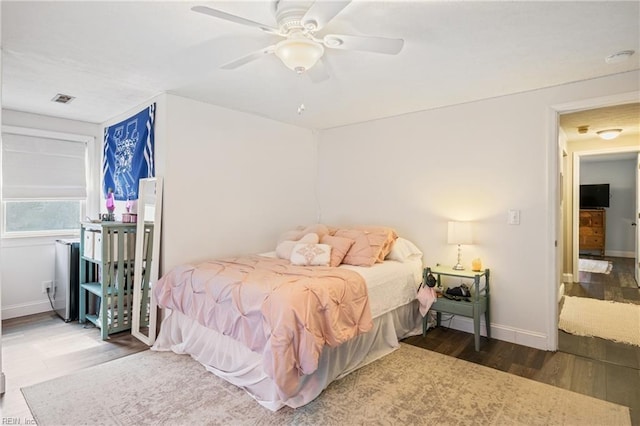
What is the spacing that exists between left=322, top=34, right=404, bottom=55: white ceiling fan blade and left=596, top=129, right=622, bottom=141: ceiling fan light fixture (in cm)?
433

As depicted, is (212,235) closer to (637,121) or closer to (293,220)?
(293,220)

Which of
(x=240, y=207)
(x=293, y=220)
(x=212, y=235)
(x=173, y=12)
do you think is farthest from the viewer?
(x=293, y=220)

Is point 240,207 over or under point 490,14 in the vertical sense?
under

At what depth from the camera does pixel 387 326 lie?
3.10m

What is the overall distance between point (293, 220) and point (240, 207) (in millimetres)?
895

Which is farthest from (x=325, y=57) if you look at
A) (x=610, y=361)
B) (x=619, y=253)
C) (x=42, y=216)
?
(x=619, y=253)

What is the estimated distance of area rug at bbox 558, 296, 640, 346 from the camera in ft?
11.1

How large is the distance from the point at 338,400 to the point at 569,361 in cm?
204

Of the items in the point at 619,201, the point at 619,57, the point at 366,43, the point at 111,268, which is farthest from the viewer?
the point at 619,201

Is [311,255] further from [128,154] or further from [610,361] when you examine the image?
[610,361]

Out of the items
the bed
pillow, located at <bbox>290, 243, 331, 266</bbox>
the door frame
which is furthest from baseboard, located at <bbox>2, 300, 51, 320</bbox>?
the door frame

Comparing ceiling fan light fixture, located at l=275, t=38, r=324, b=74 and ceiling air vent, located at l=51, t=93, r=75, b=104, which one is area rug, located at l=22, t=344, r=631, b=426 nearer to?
ceiling fan light fixture, located at l=275, t=38, r=324, b=74

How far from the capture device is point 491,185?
3.39 meters

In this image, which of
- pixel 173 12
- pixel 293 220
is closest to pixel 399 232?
pixel 293 220
